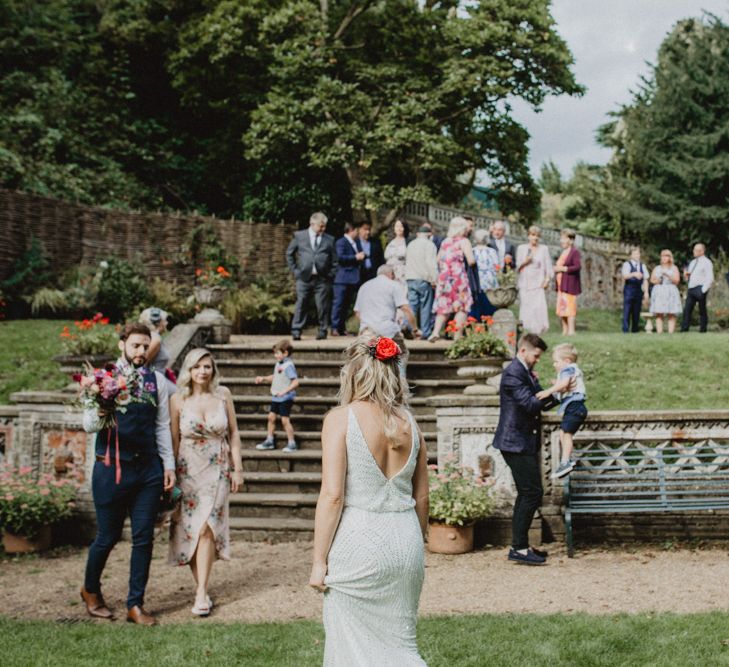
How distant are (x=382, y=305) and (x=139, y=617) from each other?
5178 mm

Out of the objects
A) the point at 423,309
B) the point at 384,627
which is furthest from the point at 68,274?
the point at 384,627

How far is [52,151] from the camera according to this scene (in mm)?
21406

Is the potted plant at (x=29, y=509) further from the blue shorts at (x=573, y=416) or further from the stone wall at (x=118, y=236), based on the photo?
the stone wall at (x=118, y=236)

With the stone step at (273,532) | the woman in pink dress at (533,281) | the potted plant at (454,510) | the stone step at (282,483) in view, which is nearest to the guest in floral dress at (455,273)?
the woman in pink dress at (533,281)

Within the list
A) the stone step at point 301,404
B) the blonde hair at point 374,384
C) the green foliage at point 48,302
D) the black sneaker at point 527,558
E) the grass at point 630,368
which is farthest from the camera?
the green foliage at point 48,302

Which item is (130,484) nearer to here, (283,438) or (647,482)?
(283,438)

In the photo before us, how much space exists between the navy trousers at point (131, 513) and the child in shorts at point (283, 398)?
12.5 feet

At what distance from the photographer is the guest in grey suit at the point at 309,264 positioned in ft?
45.0

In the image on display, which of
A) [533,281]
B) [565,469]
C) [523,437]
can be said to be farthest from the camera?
[533,281]

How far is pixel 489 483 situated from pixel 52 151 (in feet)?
53.3

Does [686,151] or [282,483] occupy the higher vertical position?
[686,151]

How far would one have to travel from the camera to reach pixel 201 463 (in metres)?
6.98

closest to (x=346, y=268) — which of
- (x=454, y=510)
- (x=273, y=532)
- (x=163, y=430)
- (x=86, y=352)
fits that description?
(x=86, y=352)

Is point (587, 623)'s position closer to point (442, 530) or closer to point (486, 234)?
point (442, 530)
